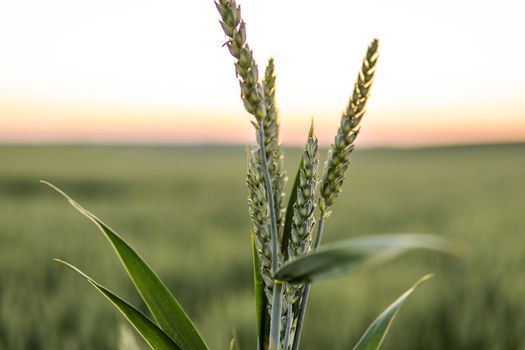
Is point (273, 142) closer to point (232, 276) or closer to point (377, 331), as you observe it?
point (377, 331)

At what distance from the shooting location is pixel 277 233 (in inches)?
20.2

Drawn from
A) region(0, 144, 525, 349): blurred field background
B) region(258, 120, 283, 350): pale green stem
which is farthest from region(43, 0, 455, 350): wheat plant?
region(0, 144, 525, 349): blurred field background

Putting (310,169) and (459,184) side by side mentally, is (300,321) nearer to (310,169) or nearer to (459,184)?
(310,169)

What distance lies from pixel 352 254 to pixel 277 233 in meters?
0.15

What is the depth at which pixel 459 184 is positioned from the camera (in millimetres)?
13117

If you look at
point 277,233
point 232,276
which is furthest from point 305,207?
point 232,276

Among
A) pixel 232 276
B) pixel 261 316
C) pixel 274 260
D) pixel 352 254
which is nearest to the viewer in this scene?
pixel 352 254

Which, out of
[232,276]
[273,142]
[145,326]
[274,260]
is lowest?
[232,276]

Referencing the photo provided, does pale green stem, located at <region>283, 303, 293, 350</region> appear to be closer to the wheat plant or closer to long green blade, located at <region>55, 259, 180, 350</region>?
the wheat plant

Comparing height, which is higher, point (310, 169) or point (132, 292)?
point (310, 169)

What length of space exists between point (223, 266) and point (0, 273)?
1725mm

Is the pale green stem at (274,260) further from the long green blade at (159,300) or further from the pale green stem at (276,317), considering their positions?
the long green blade at (159,300)

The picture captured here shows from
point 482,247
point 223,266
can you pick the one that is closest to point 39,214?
point 223,266

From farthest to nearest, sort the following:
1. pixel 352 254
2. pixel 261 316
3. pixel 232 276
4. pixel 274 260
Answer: pixel 232 276, pixel 261 316, pixel 274 260, pixel 352 254
